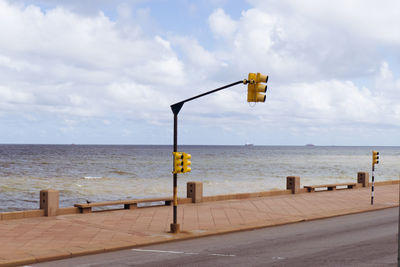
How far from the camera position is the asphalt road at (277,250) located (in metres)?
11.0

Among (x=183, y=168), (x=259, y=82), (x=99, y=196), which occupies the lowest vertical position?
(x=99, y=196)

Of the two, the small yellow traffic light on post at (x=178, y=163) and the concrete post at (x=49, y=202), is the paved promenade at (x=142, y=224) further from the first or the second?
the small yellow traffic light on post at (x=178, y=163)

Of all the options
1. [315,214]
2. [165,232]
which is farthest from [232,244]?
[315,214]

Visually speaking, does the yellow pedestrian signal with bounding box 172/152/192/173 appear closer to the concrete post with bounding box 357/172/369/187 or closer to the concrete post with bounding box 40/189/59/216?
the concrete post with bounding box 40/189/59/216

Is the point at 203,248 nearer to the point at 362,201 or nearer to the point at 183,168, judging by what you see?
the point at 183,168

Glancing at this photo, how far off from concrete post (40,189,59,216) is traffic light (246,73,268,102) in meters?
8.36

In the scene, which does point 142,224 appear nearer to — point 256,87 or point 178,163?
point 178,163

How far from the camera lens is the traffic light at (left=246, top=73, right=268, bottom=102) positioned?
13.9 metres

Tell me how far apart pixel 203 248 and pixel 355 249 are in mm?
3995

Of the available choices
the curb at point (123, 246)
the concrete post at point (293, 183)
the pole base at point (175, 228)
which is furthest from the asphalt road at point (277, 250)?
the concrete post at point (293, 183)

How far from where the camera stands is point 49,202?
17.3 meters

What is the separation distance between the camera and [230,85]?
14.9 meters

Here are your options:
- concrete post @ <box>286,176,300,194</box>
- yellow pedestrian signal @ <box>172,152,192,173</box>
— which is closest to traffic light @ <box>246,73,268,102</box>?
yellow pedestrian signal @ <box>172,152,192,173</box>

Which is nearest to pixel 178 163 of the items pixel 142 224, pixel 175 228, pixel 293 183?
pixel 175 228
